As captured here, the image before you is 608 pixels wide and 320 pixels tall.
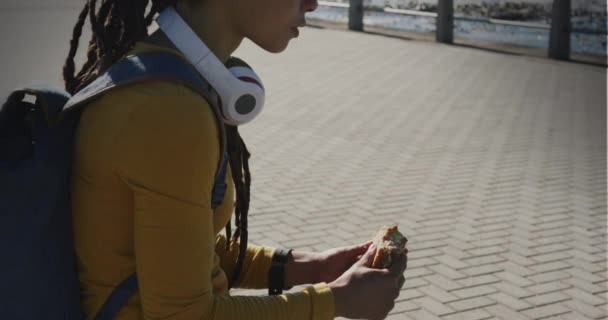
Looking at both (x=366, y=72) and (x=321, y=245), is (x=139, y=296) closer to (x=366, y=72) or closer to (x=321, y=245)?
(x=321, y=245)

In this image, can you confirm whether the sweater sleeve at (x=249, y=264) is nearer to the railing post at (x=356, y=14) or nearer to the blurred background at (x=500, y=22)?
the blurred background at (x=500, y=22)

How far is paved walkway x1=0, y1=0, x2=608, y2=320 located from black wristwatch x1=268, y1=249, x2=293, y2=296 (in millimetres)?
2486

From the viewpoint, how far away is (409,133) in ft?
30.9

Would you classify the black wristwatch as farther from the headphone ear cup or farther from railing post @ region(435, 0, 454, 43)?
railing post @ region(435, 0, 454, 43)

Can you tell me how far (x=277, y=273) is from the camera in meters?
2.19

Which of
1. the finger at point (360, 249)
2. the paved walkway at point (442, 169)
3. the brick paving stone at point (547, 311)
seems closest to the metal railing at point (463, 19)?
the paved walkway at point (442, 169)

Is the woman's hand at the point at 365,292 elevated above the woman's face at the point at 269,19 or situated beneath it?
situated beneath

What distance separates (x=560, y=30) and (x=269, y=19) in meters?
15.1

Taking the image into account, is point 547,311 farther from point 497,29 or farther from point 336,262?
point 497,29

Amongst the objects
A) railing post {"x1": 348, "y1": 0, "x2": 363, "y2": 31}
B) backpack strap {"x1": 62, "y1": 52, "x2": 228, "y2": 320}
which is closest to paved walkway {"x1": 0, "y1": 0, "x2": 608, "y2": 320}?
backpack strap {"x1": 62, "y1": 52, "x2": 228, "y2": 320}


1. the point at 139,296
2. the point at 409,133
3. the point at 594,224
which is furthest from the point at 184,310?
the point at 409,133

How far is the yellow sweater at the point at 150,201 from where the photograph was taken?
1462 millimetres

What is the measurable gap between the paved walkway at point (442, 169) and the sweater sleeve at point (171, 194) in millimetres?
3168

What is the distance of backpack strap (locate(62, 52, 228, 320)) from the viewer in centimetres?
149
